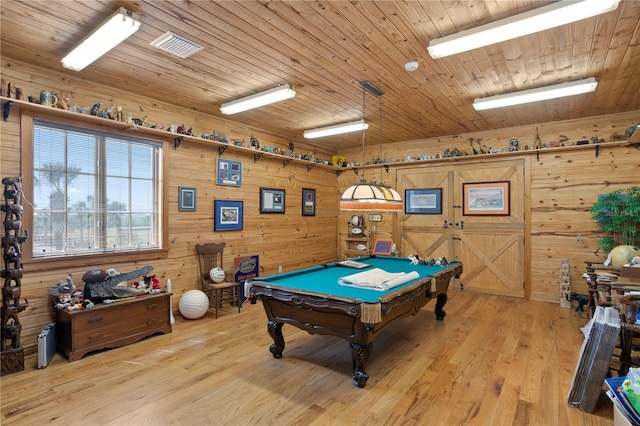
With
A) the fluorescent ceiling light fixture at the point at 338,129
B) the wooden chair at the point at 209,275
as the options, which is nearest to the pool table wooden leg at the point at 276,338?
the wooden chair at the point at 209,275

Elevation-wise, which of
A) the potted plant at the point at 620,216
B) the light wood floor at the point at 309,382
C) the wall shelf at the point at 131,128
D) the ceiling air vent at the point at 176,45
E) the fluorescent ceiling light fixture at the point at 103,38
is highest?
the ceiling air vent at the point at 176,45

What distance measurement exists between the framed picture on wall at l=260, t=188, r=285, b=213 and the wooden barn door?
2.44 m

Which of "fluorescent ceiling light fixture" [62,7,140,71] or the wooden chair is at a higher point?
"fluorescent ceiling light fixture" [62,7,140,71]

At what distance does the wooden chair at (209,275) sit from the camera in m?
4.66

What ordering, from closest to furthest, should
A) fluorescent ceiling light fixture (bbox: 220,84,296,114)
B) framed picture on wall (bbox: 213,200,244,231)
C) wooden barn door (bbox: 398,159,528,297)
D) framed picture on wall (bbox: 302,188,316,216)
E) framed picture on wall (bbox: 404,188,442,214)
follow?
fluorescent ceiling light fixture (bbox: 220,84,296,114), framed picture on wall (bbox: 213,200,244,231), wooden barn door (bbox: 398,159,528,297), framed picture on wall (bbox: 404,188,442,214), framed picture on wall (bbox: 302,188,316,216)

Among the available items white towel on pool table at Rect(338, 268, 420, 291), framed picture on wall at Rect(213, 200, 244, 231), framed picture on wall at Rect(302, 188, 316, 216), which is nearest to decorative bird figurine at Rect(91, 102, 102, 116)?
framed picture on wall at Rect(213, 200, 244, 231)

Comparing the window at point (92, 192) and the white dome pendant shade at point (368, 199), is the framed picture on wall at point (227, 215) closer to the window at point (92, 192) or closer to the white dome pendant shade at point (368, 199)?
the window at point (92, 192)

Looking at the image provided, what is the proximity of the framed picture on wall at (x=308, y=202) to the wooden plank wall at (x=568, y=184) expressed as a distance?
3.28 meters

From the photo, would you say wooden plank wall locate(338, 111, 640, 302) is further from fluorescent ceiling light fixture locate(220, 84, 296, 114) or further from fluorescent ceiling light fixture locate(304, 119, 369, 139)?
fluorescent ceiling light fixture locate(220, 84, 296, 114)

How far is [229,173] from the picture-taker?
16.9ft

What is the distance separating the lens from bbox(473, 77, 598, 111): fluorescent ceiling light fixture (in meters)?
Answer: 3.58

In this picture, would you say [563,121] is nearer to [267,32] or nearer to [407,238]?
[407,238]

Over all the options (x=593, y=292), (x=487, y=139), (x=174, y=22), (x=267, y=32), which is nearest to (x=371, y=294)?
(x=267, y=32)

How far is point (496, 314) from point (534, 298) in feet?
4.21
